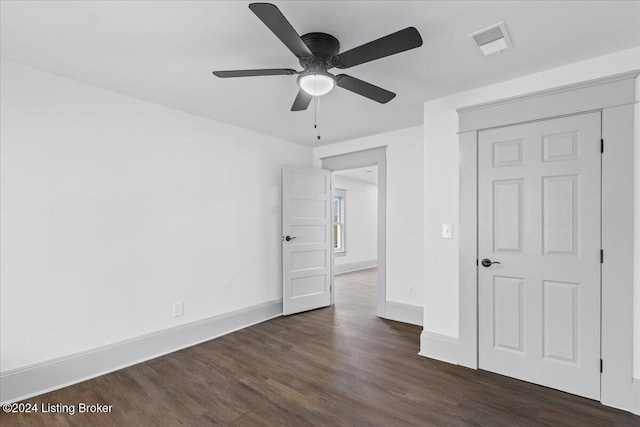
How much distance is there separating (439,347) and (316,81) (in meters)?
2.56

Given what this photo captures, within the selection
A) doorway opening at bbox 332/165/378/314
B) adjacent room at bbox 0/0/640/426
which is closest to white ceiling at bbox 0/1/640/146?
adjacent room at bbox 0/0/640/426

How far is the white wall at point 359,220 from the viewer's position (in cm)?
799

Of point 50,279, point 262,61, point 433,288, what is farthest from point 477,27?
point 50,279

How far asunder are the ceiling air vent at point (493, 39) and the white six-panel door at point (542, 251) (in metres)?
0.77

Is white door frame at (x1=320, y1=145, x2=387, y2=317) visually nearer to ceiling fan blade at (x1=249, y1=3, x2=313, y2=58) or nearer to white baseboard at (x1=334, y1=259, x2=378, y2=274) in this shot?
ceiling fan blade at (x1=249, y1=3, x2=313, y2=58)

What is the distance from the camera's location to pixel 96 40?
6.64ft

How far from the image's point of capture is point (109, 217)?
278 cm

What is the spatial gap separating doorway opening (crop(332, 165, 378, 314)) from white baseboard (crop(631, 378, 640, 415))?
448cm

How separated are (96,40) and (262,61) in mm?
1072

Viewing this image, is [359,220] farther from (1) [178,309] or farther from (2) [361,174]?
(1) [178,309]

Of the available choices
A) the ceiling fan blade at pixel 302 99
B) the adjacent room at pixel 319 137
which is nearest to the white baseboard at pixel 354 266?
the adjacent room at pixel 319 137

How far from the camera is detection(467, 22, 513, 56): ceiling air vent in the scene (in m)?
1.89

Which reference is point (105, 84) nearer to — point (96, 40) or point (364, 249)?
point (96, 40)

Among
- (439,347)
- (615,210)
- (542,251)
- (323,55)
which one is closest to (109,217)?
(323,55)
